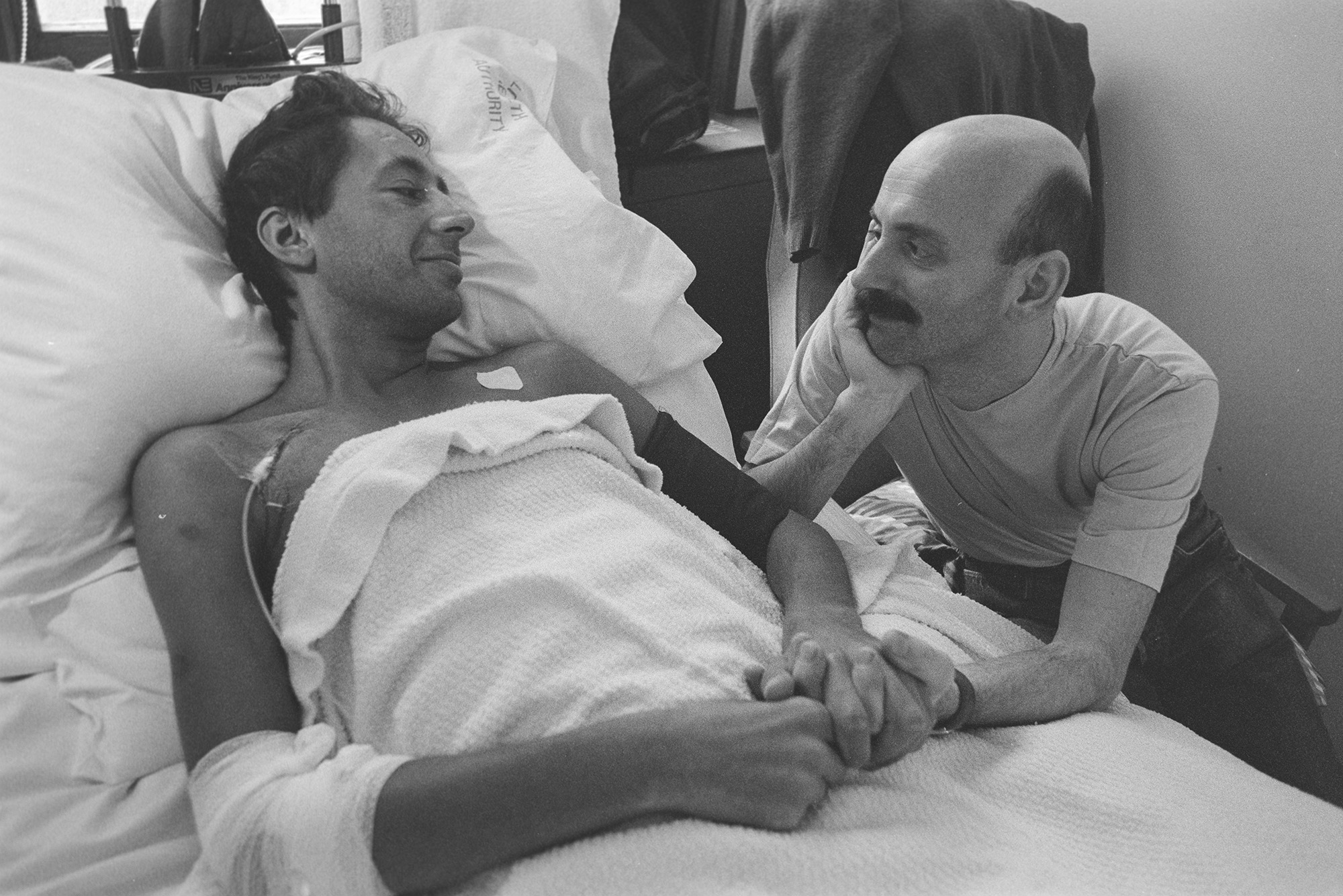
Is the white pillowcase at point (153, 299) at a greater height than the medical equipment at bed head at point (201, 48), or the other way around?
the medical equipment at bed head at point (201, 48)

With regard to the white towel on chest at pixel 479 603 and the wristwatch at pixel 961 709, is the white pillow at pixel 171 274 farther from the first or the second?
the wristwatch at pixel 961 709

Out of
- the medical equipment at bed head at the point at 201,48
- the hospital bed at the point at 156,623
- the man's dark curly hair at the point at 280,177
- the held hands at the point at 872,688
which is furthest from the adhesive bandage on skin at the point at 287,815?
the medical equipment at bed head at the point at 201,48

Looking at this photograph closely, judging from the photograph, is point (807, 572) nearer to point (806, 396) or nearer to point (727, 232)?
point (806, 396)

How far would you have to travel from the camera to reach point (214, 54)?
1.77 metres

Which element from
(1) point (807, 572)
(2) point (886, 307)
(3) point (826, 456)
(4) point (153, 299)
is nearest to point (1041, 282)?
(2) point (886, 307)

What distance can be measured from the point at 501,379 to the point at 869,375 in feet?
1.58

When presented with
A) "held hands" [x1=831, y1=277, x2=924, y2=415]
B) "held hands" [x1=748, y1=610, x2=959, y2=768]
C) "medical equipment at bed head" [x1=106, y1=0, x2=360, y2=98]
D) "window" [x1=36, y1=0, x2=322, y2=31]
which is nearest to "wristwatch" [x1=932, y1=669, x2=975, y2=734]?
"held hands" [x1=748, y1=610, x2=959, y2=768]

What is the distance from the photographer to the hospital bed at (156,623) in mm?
892

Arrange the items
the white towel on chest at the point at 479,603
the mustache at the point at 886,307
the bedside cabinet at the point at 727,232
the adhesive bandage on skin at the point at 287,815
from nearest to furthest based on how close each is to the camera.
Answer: the adhesive bandage on skin at the point at 287,815 → the white towel on chest at the point at 479,603 → the mustache at the point at 886,307 → the bedside cabinet at the point at 727,232

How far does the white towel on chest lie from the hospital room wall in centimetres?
107

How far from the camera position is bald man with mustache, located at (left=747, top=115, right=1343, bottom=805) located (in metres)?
1.32

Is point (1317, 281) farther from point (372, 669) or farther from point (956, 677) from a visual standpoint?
point (372, 669)

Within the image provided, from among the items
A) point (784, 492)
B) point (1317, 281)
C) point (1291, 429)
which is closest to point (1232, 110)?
point (1317, 281)

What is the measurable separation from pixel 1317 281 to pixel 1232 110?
340mm
